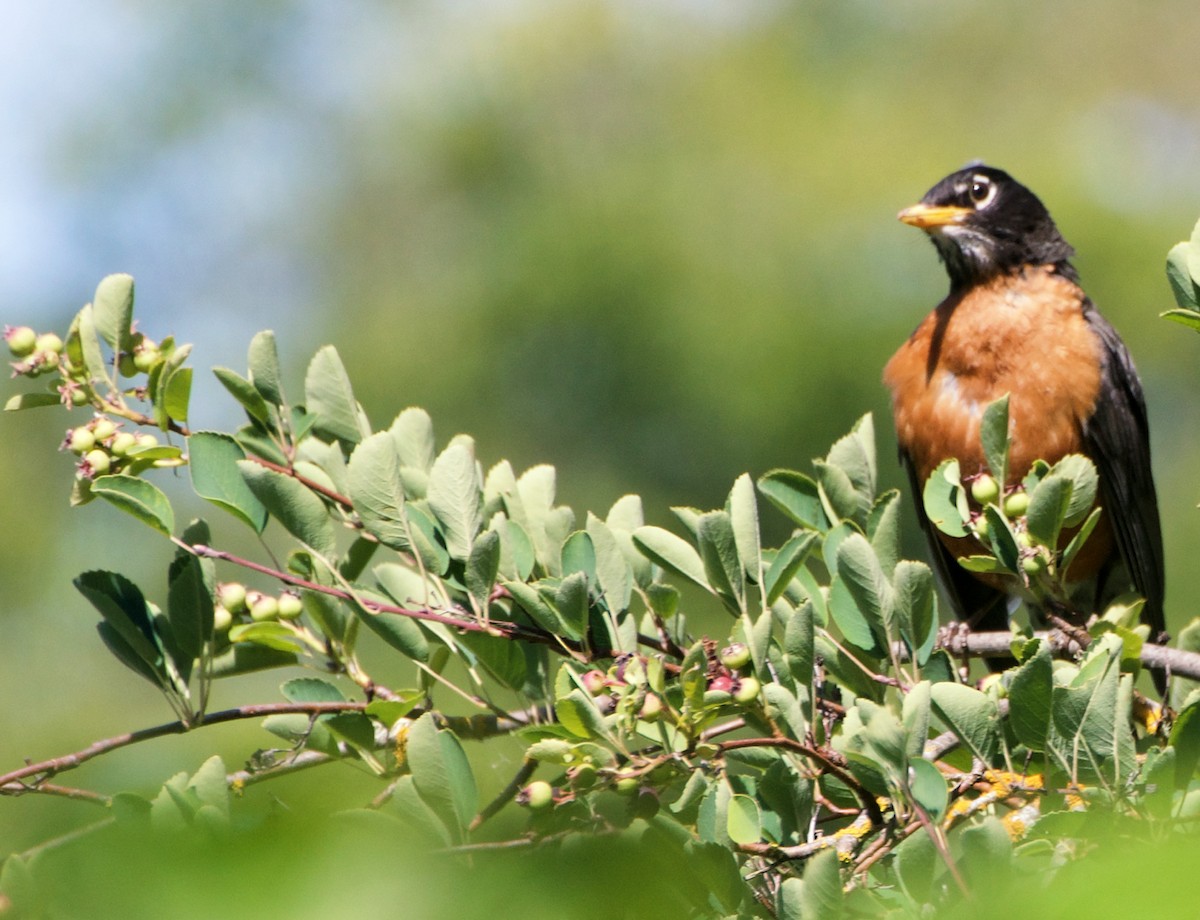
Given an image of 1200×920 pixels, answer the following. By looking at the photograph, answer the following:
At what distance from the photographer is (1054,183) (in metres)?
20.3

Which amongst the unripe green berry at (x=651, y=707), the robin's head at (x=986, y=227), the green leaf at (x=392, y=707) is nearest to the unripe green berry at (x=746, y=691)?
the unripe green berry at (x=651, y=707)

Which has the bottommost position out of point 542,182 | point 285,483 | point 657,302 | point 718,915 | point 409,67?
point 718,915

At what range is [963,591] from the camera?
4.63m

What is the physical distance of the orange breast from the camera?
400 centimetres

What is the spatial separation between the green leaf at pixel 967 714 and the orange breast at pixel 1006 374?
2.36 metres

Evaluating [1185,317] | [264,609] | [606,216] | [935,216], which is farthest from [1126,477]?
[606,216]

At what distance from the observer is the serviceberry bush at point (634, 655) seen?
1.54 m

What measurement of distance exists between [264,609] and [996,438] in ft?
3.74

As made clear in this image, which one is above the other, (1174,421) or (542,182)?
(542,182)

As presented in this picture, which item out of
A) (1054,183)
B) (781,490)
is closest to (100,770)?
(781,490)

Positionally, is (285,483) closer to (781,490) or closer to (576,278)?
(781,490)

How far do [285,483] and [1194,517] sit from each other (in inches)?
534

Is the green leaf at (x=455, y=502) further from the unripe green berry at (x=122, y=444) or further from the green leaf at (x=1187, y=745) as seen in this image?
the green leaf at (x=1187, y=745)

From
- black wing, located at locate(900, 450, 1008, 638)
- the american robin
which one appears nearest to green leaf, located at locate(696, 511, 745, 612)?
the american robin
